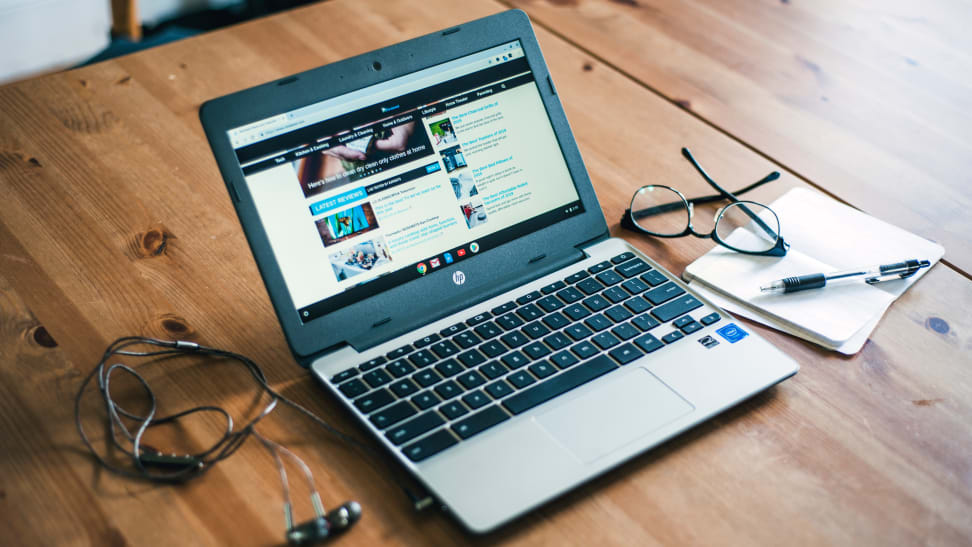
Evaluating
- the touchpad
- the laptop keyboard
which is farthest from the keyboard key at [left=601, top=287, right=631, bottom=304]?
the touchpad

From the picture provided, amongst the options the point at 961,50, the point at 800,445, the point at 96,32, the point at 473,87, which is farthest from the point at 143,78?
the point at 96,32

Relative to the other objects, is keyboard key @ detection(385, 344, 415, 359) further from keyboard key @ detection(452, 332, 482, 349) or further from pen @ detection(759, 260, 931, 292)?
pen @ detection(759, 260, 931, 292)

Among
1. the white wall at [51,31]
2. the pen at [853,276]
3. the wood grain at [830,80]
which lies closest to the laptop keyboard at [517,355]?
the pen at [853,276]

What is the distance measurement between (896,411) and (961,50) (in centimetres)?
92

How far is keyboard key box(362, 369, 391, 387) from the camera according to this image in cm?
77

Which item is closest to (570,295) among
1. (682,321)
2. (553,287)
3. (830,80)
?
Answer: (553,287)

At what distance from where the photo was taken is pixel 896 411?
800 mm

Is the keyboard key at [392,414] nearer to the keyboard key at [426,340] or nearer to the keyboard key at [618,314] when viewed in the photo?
the keyboard key at [426,340]

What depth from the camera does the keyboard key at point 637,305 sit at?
2.79 ft

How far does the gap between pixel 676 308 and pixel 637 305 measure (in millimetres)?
42

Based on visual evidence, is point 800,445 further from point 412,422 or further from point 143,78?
point 143,78

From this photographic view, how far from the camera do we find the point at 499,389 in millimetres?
759

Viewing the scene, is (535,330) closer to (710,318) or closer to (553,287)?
(553,287)

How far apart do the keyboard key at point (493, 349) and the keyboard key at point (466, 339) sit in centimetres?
1
